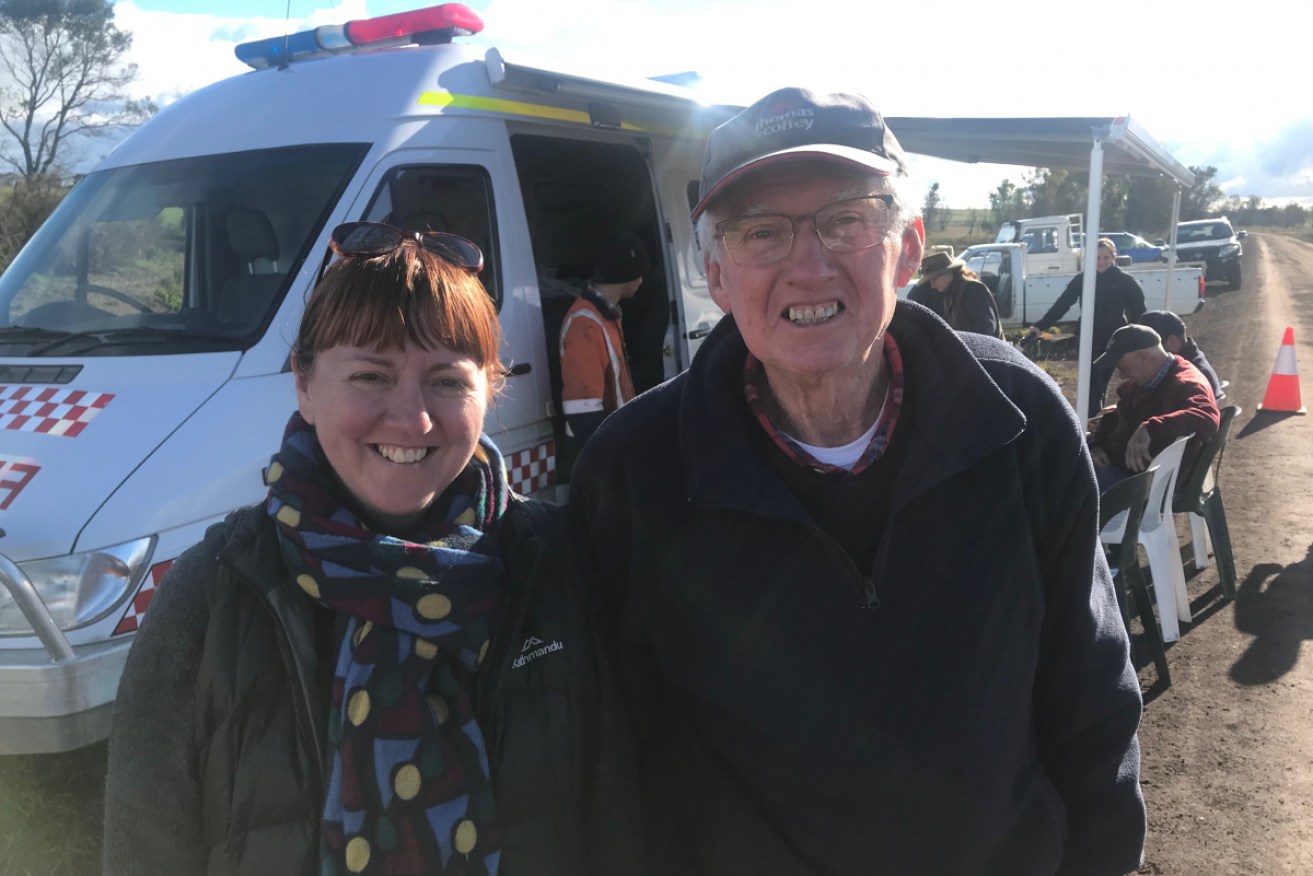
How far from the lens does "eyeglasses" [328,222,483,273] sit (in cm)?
162

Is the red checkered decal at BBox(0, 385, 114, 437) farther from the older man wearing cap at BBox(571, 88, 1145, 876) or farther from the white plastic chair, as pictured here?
the white plastic chair

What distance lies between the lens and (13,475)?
109 inches

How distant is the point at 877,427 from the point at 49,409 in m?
2.65

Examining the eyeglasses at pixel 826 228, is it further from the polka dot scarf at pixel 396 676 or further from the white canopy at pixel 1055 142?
the white canopy at pixel 1055 142

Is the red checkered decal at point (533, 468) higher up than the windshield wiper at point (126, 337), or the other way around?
the windshield wiper at point (126, 337)

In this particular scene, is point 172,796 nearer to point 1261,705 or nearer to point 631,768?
point 631,768

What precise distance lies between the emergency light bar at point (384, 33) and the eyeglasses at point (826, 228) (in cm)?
315

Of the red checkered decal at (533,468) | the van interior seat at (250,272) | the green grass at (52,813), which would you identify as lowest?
the green grass at (52,813)

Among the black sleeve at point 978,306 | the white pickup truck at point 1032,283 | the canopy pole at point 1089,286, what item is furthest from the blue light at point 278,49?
the white pickup truck at point 1032,283

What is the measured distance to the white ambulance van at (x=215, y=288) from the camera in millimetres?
2654

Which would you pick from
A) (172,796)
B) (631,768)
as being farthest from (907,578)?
(172,796)

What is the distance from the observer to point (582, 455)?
5.80ft

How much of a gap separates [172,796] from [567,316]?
3496 mm

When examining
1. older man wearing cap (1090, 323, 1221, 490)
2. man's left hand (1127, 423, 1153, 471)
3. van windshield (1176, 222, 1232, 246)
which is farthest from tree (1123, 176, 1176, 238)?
man's left hand (1127, 423, 1153, 471)
